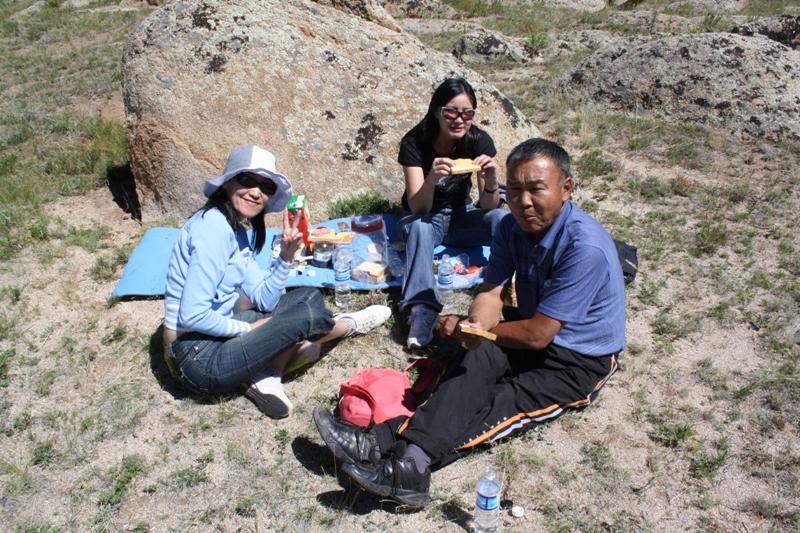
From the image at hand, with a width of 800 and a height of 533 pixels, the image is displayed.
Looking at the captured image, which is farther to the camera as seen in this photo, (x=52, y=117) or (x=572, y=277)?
(x=52, y=117)

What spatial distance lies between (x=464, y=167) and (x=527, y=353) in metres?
1.71

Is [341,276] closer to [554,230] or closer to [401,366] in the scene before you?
[401,366]

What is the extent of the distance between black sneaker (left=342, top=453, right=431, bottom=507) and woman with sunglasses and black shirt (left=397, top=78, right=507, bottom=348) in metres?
1.33

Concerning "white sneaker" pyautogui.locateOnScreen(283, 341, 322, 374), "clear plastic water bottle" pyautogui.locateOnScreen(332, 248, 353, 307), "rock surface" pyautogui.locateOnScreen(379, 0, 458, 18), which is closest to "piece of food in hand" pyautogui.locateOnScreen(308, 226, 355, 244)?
"clear plastic water bottle" pyautogui.locateOnScreen(332, 248, 353, 307)

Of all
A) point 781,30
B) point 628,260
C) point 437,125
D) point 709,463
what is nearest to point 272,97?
point 437,125

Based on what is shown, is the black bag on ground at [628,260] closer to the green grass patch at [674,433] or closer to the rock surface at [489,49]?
the green grass patch at [674,433]

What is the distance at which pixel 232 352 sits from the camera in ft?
11.4

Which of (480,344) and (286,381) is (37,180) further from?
(480,344)

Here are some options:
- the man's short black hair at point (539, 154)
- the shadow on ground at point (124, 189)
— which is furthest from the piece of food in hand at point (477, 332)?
the shadow on ground at point (124, 189)

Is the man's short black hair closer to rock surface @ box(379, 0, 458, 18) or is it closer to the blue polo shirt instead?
the blue polo shirt

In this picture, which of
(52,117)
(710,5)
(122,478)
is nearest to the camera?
(122,478)

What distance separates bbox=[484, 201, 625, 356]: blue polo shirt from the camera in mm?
3098

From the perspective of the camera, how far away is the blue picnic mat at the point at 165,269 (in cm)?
487

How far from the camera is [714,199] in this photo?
240 inches
